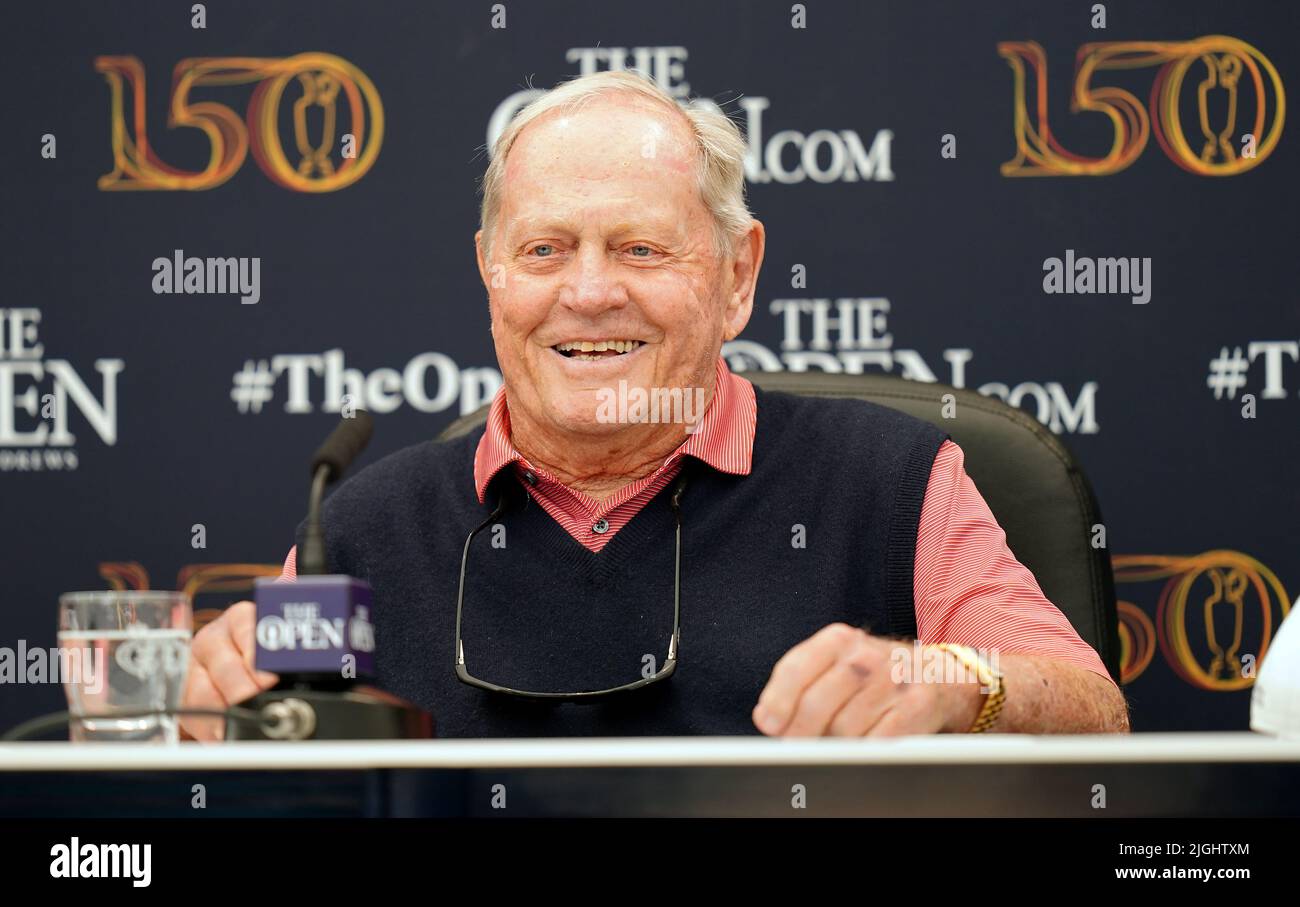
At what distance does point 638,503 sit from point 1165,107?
1.30 m

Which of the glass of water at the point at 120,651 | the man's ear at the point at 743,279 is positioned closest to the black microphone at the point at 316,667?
the glass of water at the point at 120,651

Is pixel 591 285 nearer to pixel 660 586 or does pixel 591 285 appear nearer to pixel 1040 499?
pixel 660 586

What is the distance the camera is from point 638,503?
1.87m

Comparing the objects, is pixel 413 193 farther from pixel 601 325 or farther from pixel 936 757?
pixel 936 757

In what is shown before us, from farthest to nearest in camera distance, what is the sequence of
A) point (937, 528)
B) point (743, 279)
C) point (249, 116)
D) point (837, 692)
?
point (249, 116) < point (743, 279) < point (937, 528) < point (837, 692)

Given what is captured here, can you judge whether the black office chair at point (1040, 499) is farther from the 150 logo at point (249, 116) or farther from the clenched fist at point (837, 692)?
the 150 logo at point (249, 116)

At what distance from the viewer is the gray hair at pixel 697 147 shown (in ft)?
6.33

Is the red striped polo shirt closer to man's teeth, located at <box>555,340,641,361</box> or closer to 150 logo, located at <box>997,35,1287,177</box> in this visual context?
man's teeth, located at <box>555,340,641,361</box>

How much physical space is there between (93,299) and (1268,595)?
2.12m

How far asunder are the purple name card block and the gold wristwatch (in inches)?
23.0

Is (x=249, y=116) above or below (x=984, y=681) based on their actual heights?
above

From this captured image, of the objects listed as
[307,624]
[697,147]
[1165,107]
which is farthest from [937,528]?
[1165,107]

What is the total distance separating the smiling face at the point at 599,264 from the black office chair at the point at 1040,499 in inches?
12.9

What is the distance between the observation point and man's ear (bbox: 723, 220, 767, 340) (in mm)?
A: 2037
